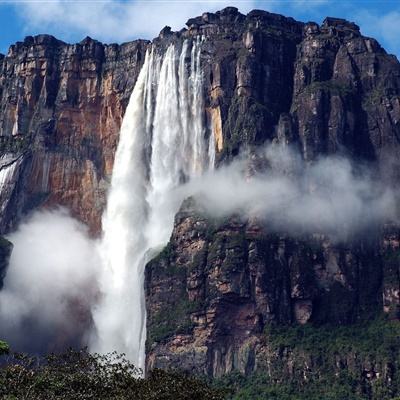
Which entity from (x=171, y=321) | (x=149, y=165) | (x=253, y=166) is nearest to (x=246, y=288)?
(x=171, y=321)

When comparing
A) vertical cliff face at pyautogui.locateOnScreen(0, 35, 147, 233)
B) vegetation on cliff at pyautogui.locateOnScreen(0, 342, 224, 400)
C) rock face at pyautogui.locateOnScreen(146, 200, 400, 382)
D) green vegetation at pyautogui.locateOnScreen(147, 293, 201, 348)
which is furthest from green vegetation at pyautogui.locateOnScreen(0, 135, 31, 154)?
vegetation on cliff at pyautogui.locateOnScreen(0, 342, 224, 400)

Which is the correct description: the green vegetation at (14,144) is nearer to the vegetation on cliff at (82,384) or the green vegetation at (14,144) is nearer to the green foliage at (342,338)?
the green foliage at (342,338)

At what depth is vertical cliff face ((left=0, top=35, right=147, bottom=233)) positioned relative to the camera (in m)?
148

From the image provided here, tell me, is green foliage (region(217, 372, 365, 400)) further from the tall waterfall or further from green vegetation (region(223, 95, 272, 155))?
green vegetation (region(223, 95, 272, 155))

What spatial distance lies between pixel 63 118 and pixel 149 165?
14.1 meters

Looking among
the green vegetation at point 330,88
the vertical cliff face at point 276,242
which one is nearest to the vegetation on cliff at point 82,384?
the vertical cliff face at point 276,242

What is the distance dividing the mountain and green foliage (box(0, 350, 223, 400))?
177ft

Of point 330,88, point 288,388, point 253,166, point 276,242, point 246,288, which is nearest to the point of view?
point 288,388

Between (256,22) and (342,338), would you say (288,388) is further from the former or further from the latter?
(256,22)

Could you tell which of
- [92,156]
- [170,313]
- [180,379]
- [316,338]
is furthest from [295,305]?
[180,379]

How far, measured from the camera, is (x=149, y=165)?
14700 cm

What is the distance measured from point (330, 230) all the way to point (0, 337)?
132ft

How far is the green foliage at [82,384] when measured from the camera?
2534 inches

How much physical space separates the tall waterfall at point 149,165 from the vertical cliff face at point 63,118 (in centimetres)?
285
